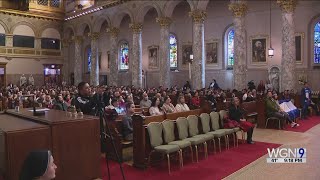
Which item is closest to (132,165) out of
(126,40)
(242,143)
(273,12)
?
(242,143)

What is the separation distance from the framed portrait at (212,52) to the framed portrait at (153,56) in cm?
532

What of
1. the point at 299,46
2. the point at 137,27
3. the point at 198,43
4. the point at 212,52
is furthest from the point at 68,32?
the point at 299,46

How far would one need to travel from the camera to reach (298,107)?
15641 mm

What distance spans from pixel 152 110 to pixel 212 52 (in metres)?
15.1

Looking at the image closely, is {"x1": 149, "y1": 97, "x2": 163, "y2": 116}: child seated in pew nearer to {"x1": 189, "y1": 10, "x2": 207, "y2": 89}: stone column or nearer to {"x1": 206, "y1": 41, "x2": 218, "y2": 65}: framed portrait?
{"x1": 189, "y1": 10, "x2": 207, "y2": 89}: stone column

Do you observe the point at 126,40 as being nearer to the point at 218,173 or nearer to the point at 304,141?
the point at 304,141

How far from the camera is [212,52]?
24.4 metres

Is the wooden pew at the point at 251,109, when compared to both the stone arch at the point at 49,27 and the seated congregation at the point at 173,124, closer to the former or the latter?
the seated congregation at the point at 173,124

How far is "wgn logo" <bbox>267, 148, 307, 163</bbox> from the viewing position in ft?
25.8

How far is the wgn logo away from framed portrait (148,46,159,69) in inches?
793

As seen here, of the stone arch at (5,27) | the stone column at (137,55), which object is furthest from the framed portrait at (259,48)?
the stone arch at (5,27)

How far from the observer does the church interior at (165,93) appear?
5215mm

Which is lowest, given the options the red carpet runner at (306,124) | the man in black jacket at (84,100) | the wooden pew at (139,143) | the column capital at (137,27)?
the red carpet runner at (306,124)

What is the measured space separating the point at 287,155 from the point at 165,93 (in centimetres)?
892
